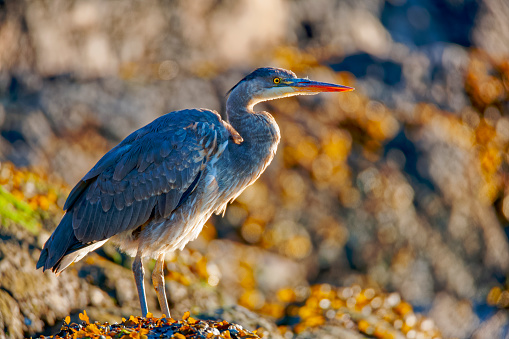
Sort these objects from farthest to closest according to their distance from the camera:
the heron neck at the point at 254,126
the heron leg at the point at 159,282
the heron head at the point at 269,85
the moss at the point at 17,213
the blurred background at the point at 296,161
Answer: the blurred background at the point at 296,161 < the moss at the point at 17,213 < the heron head at the point at 269,85 < the heron neck at the point at 254,126 < the heron leg at the point at 159,282

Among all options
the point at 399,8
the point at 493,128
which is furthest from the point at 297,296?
the point at 399,8

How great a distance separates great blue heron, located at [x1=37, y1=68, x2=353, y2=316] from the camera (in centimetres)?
488

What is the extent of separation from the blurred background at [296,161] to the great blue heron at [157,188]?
0.74 metres

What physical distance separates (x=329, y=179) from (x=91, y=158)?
2979 mm

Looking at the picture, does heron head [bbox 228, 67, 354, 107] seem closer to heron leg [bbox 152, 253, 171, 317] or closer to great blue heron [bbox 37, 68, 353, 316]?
great blue heron [bbox 37, 68, 353, 316]

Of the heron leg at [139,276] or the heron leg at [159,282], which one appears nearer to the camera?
the heron leg at [139,276]

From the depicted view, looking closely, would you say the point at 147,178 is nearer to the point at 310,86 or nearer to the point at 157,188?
the point at 157,188

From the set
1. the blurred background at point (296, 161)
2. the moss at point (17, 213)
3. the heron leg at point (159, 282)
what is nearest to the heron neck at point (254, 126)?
the heron leg at point (159, 282)

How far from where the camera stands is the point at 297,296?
702 cm

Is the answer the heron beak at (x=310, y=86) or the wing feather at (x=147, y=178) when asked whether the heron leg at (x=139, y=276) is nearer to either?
the wing feather at (x=147, y=178)

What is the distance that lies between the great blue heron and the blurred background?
737 mm

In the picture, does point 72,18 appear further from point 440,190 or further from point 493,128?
point 493,128

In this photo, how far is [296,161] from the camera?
26.0 feet

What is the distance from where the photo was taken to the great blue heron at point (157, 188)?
4.88m
